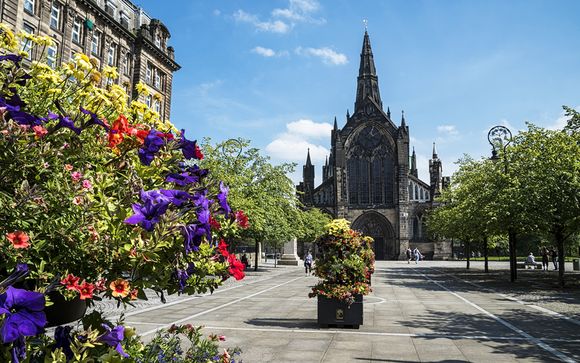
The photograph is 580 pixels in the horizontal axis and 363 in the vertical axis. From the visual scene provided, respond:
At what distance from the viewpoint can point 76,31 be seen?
32.4m

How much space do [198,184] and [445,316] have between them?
12205 mm

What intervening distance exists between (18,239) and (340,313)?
9.71 m

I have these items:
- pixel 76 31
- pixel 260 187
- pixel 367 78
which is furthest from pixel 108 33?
pixel 367 78

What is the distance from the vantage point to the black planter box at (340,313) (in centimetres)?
1065

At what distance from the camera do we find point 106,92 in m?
3.37

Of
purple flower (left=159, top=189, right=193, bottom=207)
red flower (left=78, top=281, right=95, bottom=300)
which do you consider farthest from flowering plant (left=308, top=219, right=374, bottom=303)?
red flower (left=78, top=281, right=95, bottom=300)

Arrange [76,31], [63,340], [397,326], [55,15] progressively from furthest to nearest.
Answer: [76,31] → [55,15] → [397,326] → [63,340]

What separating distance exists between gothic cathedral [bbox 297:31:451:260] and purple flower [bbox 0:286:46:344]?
70.3 metres

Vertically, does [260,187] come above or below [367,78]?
below

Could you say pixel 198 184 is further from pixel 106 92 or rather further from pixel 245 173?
pixel 245 173

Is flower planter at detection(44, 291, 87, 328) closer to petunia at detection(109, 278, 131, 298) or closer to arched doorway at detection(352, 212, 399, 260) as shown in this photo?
petunia at detection(109, 278, 131, 298)

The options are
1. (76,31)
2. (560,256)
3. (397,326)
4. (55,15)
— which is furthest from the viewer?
(76,31)

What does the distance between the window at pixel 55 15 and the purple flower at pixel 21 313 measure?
111 feet

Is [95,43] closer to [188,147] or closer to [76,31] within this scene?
[76,31]
